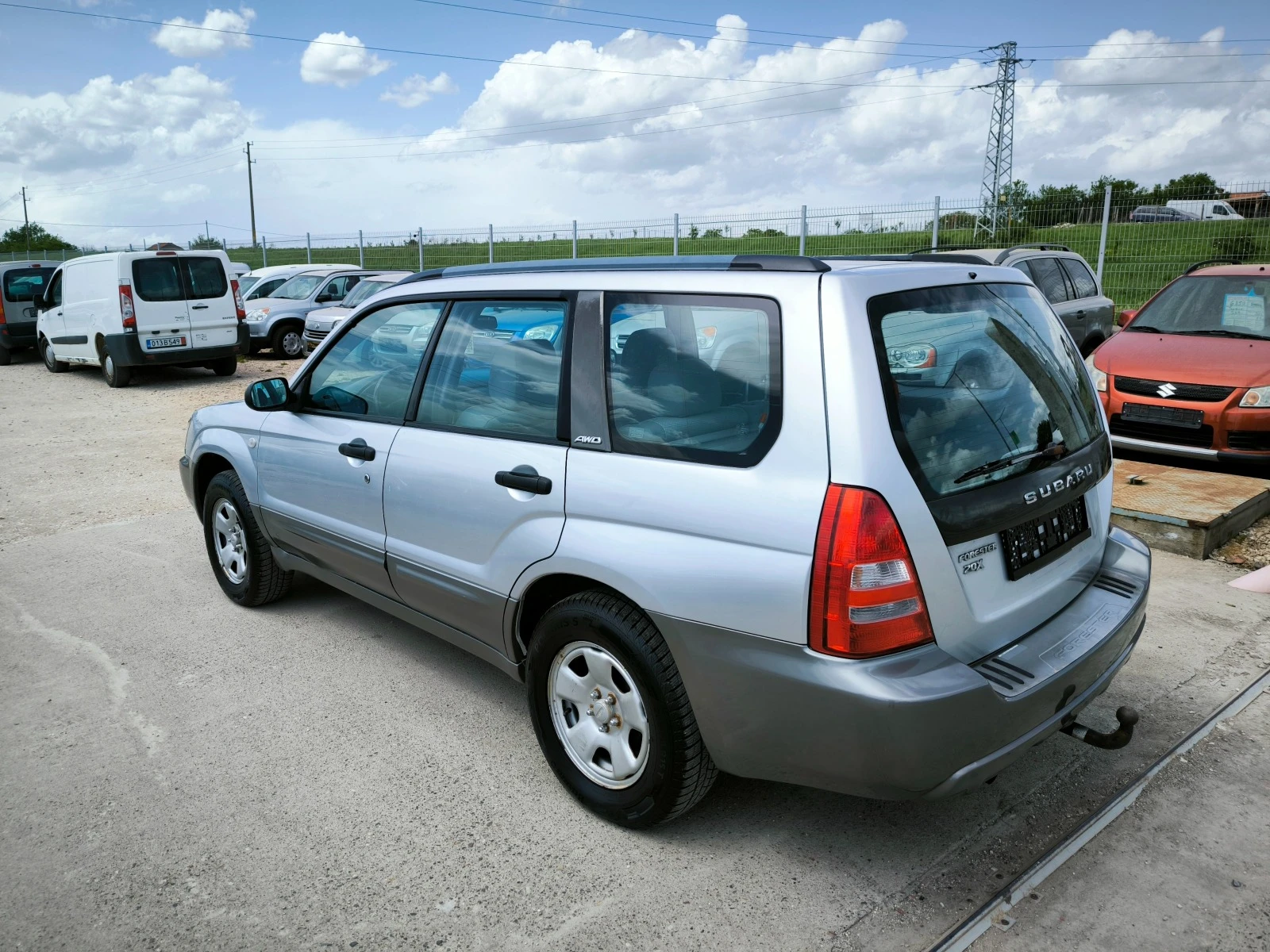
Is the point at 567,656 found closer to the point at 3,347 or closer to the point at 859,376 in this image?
the point at 859,376

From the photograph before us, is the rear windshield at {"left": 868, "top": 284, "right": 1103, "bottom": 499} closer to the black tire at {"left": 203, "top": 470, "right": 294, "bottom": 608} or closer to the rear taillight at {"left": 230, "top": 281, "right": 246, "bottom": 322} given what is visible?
the black tire at {"left": 203, "top": 470, "right": 294, "bottom": 608}

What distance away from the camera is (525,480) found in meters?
2.98

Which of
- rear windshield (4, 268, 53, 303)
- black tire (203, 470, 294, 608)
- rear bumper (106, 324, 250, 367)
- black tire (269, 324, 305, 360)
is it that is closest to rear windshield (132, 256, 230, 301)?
rear bumper (106, 324, 250, 367)

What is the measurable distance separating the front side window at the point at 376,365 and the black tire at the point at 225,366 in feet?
38.0

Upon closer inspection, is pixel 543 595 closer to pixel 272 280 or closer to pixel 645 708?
pixel 645 708

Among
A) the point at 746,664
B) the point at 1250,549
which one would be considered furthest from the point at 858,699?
the point at 1250,549

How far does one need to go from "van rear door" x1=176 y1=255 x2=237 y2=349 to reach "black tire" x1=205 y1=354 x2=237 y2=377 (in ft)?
1.46

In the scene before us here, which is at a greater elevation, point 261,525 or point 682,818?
point 261,525

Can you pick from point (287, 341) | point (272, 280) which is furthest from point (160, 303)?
point (272, 280)

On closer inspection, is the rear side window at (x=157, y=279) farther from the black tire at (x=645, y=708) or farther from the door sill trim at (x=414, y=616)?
the black tire at (x=645, y=708)

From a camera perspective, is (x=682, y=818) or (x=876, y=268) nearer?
(x=876, y=268)

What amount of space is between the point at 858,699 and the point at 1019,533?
752 millimetres

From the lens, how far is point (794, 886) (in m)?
2.66

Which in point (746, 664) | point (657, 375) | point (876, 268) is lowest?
point (746, 664)
